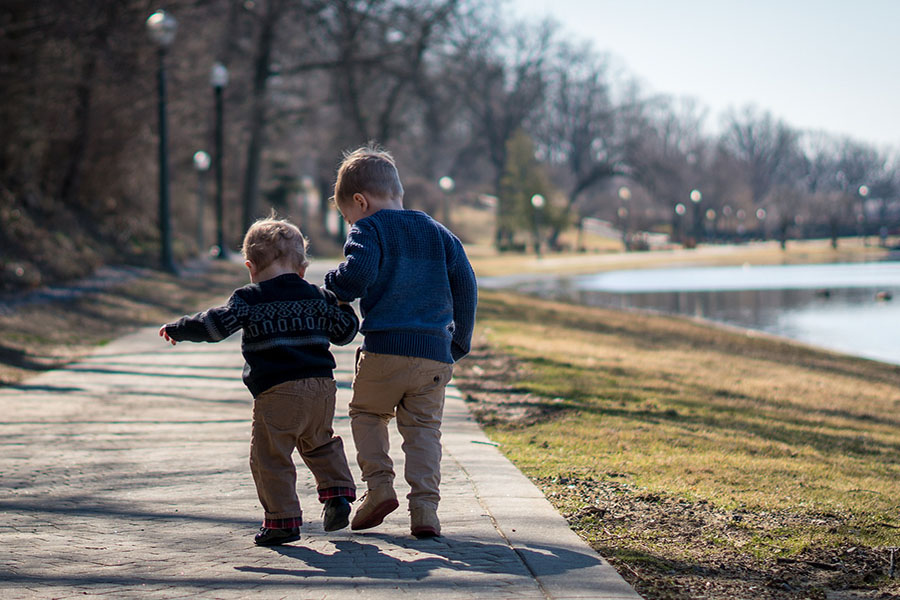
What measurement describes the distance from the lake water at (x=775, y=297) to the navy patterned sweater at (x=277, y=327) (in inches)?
491

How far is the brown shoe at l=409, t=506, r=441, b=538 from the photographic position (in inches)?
152

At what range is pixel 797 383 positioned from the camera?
33.5ft

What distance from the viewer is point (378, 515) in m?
3.98

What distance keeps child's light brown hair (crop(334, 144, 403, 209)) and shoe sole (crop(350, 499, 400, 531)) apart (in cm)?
132

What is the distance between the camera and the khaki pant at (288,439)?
3.90 meters

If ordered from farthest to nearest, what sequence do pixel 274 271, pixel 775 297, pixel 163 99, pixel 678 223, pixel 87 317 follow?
pixel 678 223 < pixel 775 297 < pixel 163 99 < pixel 87 317 < pixel 274 271

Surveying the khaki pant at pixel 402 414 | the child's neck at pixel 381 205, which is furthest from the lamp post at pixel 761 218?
the khaki pant at pixel 402 414

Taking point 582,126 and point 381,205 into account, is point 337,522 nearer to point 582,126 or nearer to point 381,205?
point 381,205

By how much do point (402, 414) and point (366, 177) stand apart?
3.42ft

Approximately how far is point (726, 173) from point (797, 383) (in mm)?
96732

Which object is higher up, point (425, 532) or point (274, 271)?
point (274, 271)

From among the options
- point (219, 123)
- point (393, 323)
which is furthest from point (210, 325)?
point (219, 123)

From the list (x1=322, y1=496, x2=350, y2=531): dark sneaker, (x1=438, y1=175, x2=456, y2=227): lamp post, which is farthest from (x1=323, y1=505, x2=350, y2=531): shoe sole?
(x1=438, y1=175, x2=456, y2=227): lamp post

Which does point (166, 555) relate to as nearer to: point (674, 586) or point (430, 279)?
point (430, 279)
